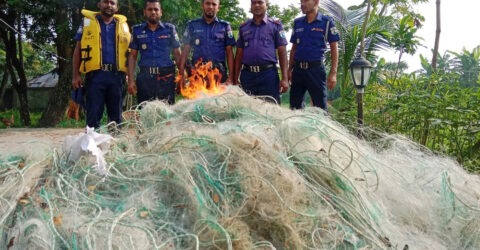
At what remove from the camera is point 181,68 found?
17.4 feet

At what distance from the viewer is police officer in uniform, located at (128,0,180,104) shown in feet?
17.2

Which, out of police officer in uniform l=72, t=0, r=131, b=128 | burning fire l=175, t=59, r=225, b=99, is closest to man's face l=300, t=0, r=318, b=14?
burning fire l=175, t=59, r=225, b=99

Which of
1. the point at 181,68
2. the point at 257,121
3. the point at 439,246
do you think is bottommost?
the point at 439,246

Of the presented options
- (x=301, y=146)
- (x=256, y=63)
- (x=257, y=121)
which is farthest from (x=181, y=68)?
(x=301, y=146)

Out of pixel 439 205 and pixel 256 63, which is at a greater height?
pixel 256 63

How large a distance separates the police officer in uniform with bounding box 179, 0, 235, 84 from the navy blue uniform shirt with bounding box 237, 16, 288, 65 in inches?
9.1

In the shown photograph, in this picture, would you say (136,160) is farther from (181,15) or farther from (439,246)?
(181,15)

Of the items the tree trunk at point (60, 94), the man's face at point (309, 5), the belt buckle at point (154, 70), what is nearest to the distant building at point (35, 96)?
the tree trunk at point (60, 94)

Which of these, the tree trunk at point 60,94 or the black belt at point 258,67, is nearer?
the black belt at point 258,67

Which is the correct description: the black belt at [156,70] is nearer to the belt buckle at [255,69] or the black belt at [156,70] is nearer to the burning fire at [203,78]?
the burning fire at [203,78]

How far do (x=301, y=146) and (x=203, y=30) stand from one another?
2960 mm

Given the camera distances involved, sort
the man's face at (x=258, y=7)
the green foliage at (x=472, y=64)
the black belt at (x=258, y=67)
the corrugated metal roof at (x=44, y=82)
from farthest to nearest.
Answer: the corrugated metal roof at (x=44, y=82), the green foliage at (x=472, y=64), the black belt at (x=258, y=67), the man's face at (x=258, y=7)

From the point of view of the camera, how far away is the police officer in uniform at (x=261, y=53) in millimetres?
5172

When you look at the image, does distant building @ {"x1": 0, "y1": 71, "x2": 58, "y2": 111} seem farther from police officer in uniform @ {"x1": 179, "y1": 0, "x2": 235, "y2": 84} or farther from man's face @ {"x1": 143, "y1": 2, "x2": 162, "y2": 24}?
police officer in uniform @ {"x1": 179, "y1": 0, "x2": 235, "y2": 84}
